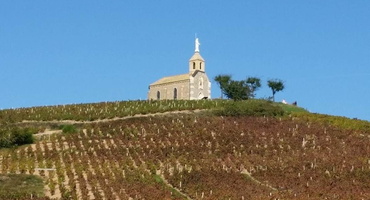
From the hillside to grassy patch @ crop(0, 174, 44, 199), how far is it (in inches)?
11.8

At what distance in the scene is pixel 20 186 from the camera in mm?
28031

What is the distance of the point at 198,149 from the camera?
3653cm

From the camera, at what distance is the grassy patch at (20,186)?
26109 mm

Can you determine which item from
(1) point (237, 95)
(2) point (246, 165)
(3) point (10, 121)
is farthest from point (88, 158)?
(1) point (237, 95)

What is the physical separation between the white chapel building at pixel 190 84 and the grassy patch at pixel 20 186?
4891 cm

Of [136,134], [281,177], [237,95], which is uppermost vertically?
[237,95]

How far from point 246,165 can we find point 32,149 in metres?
11.8

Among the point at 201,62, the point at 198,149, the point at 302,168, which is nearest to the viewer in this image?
the point at 302,168

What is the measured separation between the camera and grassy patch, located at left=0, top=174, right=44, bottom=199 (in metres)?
26.1

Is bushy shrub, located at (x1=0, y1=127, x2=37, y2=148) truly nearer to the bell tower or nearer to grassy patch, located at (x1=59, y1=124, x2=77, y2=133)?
grassy patch, located at (x1=59, y1=124, x2=77, y2=133)

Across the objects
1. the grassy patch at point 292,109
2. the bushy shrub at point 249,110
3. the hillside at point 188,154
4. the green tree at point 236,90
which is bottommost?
the hillside at point 188,154

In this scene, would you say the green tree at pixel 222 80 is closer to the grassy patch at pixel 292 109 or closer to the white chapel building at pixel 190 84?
the white chapel building at pixel 190 84

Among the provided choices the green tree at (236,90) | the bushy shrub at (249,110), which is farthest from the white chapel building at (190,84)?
the bushy shrub at (249,110)

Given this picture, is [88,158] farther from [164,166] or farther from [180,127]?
[180,127]
